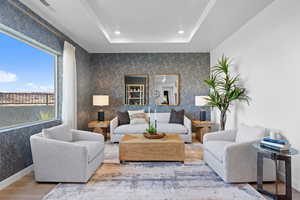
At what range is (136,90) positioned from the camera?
20.7ft

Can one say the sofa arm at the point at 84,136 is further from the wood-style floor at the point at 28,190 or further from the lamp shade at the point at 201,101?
the lamp shade at the point at 201,101

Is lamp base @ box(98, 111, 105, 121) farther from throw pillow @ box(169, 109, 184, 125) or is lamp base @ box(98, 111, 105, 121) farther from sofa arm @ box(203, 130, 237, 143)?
sofa arm @ box(203, 130, 237, 143)

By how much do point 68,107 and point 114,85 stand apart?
2.12 meters

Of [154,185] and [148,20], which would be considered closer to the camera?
[154,185]

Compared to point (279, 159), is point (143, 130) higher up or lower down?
lower down

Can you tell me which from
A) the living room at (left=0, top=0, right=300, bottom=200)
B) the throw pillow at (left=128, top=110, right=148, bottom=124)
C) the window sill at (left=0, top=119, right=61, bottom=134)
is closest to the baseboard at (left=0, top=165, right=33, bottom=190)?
the living room at (left=0, top=0, right=300, bottom=200)

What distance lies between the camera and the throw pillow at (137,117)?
18.2 feet

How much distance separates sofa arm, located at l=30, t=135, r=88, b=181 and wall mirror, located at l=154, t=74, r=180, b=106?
12.4 ft

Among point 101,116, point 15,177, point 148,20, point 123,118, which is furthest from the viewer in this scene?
point 101,116

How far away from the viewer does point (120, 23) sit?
13.9 feet

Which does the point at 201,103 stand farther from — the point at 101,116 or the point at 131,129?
the point at 101,116

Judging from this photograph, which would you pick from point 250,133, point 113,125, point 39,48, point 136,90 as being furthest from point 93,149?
point 136,90

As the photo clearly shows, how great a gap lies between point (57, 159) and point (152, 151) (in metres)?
1.56

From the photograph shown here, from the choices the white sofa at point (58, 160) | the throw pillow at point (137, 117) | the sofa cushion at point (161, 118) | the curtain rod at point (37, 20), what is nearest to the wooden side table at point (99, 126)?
the throw pillow at point (137, 117)
